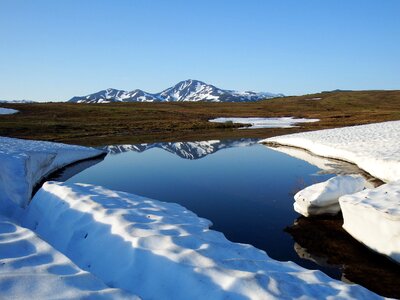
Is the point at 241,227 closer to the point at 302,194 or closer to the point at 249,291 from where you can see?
the point at 302,194

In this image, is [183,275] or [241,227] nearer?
[183,275]

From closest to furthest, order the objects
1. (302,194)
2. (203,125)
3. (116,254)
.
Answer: (116,254) < (302,194) < (203,125)

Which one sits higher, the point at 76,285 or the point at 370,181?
the point at 76,285

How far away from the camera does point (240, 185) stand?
16.0 metres

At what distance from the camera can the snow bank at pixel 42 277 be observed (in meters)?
3.89

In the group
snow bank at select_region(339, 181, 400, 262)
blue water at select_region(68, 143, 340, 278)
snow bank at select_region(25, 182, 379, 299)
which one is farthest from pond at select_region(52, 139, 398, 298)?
snow bank at select_region(25, 182, 379, 299)

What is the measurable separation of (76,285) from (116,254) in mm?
2314

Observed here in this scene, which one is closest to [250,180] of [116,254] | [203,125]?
[116,254]

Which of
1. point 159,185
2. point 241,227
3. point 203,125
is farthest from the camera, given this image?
point 203,125

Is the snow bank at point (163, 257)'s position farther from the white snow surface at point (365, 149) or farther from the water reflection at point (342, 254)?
the white snow surface at point (365, 149)

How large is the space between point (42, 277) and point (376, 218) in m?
6.75

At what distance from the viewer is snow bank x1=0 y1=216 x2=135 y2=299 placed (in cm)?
389

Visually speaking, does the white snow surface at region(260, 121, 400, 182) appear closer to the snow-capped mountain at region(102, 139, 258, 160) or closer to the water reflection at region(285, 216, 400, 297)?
the water reflection at region(285, 216, 400, 297)

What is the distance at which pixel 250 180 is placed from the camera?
17031 millimetres
